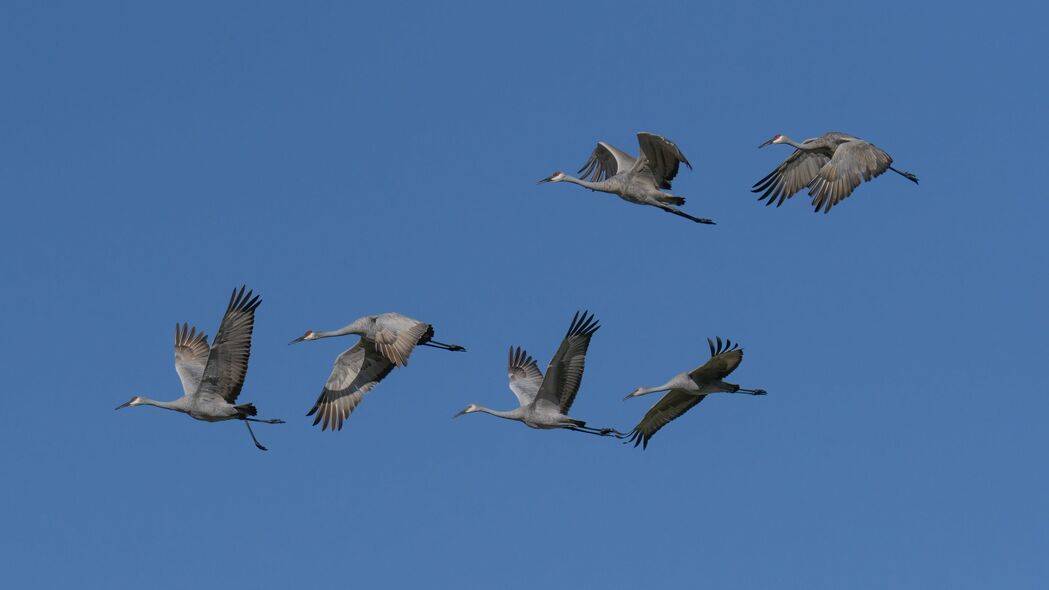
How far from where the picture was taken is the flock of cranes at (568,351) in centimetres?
2606

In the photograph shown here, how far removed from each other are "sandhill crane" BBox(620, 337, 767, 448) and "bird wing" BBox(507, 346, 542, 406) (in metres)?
2.35

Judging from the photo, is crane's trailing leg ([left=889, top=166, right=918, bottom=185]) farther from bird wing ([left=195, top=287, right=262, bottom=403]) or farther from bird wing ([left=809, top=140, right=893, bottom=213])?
bird wing ([left=195, top=287, right=262, bottom=403])

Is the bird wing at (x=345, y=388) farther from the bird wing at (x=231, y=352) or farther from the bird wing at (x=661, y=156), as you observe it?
the bird wing at (x=661, y=156)

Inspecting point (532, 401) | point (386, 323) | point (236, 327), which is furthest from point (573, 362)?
point (236, 327)

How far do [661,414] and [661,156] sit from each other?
405 cm

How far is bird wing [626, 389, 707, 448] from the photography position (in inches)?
1060

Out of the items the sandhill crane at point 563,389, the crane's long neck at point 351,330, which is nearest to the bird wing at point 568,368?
the sandhill crane at point 563,389

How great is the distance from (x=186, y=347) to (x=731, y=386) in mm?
9468

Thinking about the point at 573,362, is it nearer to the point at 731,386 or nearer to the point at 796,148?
the point at 731,386

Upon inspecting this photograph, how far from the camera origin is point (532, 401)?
89.7 ft

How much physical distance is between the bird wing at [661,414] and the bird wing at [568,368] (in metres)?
1.34

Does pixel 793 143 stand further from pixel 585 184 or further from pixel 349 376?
pixel 349 376

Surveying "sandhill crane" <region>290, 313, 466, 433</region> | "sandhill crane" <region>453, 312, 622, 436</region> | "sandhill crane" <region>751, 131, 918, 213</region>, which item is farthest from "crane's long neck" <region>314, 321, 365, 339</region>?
"sandhill crane" <region>751, 131, 918, 213</region>

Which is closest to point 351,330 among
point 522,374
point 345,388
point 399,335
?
point 399,335
